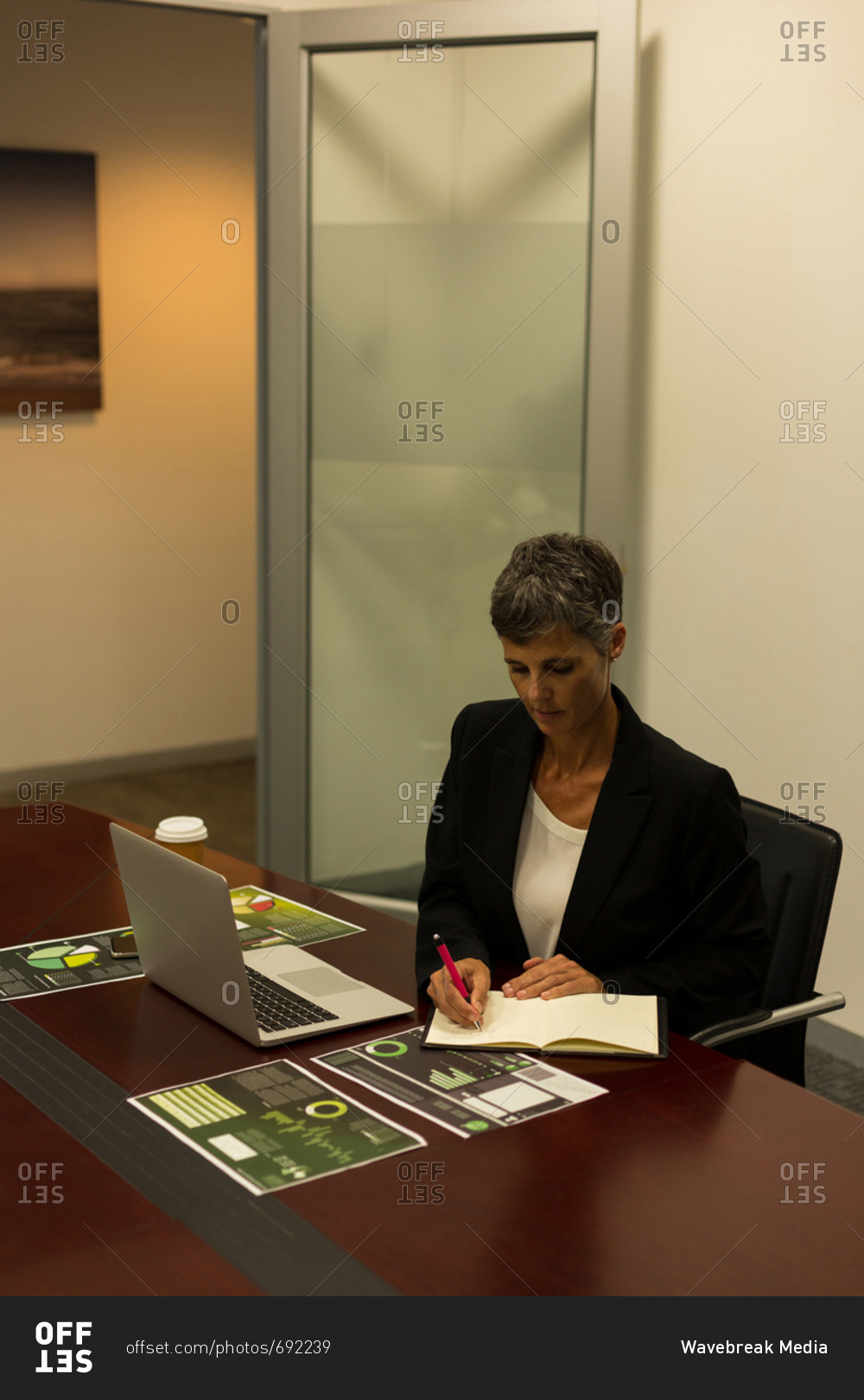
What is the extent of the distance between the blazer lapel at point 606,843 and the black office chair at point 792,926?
0.90ft

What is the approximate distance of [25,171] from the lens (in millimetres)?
5137

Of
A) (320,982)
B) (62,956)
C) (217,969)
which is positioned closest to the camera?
(217,969)

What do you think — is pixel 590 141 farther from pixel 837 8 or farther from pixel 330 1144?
pixel 330 1144

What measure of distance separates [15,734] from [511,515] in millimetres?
2651

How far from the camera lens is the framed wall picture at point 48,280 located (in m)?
5.15

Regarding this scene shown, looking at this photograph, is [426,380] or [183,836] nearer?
[183,836]

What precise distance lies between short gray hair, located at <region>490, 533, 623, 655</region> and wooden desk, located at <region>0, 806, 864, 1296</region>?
554 mm

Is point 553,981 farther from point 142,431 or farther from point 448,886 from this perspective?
point 142,431

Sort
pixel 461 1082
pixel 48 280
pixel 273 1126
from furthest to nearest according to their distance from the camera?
pixel 48 280 < pixel 461 1082 < pixel 273 1126

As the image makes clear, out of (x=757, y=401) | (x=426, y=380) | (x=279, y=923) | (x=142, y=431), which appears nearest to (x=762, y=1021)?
(x=279, y=923)

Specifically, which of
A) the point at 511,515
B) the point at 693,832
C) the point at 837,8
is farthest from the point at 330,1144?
the point at 837,8

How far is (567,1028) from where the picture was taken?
5.28 ft

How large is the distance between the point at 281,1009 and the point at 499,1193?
0.50 meters

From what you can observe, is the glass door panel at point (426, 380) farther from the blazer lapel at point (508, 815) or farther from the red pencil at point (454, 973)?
the red pencil at point (454, 973)
